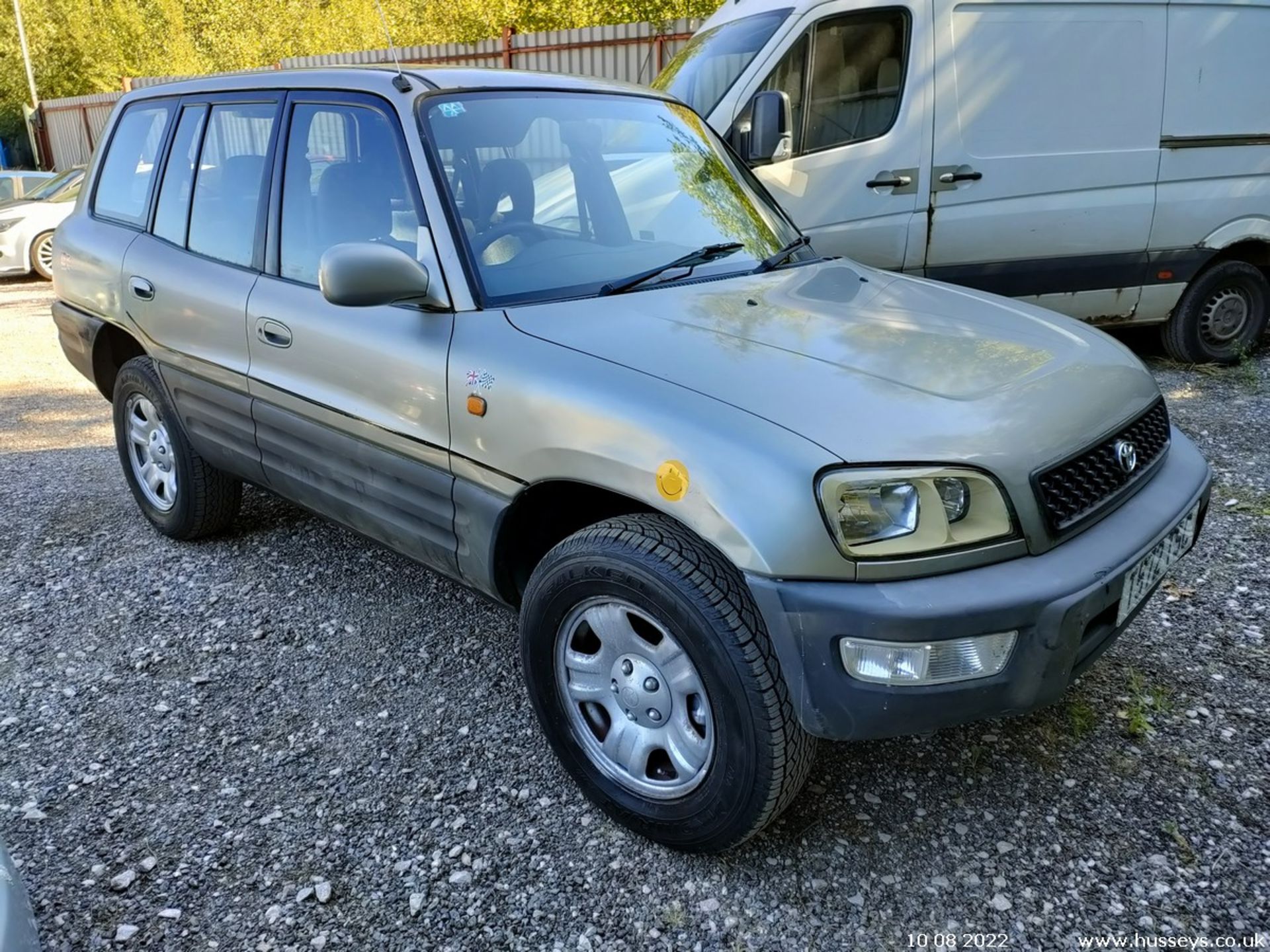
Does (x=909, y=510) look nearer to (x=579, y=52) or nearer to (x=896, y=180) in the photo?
(x=896, y=180)

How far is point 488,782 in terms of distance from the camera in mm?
2697

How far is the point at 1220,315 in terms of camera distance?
20.6 feet

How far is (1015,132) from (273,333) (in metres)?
4.39

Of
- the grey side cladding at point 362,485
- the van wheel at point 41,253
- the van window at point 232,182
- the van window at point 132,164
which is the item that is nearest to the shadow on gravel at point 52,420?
the van window at point 132,164

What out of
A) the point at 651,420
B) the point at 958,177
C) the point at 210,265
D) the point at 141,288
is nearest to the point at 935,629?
the point at 651,420

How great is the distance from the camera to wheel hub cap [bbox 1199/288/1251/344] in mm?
6266

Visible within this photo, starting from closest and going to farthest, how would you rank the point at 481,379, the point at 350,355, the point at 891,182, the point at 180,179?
the point at 481,379 < the point at 350,355 < the point at 180,179 < the point at 891,182

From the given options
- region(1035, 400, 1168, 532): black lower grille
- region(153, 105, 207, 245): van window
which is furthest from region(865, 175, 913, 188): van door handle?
region(153, 105, 207, 245): van window

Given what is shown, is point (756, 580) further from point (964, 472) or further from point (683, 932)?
point (683, 932)

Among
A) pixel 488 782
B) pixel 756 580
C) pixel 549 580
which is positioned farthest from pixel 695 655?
pixel 488 782

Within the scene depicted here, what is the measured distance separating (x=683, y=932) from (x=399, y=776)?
37.8 inches

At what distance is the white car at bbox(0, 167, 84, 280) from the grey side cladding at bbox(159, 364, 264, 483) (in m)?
9.58

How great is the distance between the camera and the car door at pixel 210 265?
3363mm

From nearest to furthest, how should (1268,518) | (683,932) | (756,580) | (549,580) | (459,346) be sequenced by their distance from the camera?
(756,580), (683,932), (549,580), (459,346), (1268,518)
